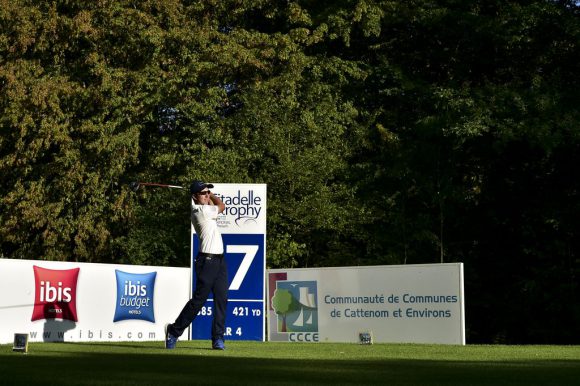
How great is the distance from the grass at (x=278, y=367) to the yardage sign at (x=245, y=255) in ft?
15.8

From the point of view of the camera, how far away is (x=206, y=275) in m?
13.3

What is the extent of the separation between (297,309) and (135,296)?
3.68 m

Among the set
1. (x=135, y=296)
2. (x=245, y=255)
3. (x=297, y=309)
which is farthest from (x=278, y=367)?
(x=135, y=296)

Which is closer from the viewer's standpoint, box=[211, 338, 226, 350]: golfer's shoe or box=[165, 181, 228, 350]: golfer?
box=[165, 181, 228, 350]: golfer

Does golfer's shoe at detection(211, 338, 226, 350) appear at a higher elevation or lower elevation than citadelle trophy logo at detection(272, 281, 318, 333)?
lower

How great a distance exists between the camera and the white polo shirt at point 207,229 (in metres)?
13.4

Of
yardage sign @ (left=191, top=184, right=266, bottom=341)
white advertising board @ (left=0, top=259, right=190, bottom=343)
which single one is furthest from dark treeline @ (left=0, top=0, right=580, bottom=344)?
yardage sign @ (left=191, top=184, right=266, bottom=341)

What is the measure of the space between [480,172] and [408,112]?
3.00 meters

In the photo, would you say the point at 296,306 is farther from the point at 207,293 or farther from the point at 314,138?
the point at 314,138

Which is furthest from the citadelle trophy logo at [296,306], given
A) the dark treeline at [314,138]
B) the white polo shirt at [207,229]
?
the white polo shirt at [207,229]

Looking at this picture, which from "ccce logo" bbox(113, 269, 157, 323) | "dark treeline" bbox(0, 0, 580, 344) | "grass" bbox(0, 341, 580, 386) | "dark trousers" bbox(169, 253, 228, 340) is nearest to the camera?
"grass" bbox(0, 341, 580, 386)

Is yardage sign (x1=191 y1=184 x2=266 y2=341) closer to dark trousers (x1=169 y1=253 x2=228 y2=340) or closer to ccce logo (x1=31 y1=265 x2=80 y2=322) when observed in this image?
ccce logo (x1=31 y1=265 x2=80 y2=322)

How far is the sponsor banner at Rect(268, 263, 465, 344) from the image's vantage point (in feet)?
65.0

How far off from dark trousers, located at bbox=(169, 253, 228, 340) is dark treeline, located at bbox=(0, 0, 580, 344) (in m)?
15.7
